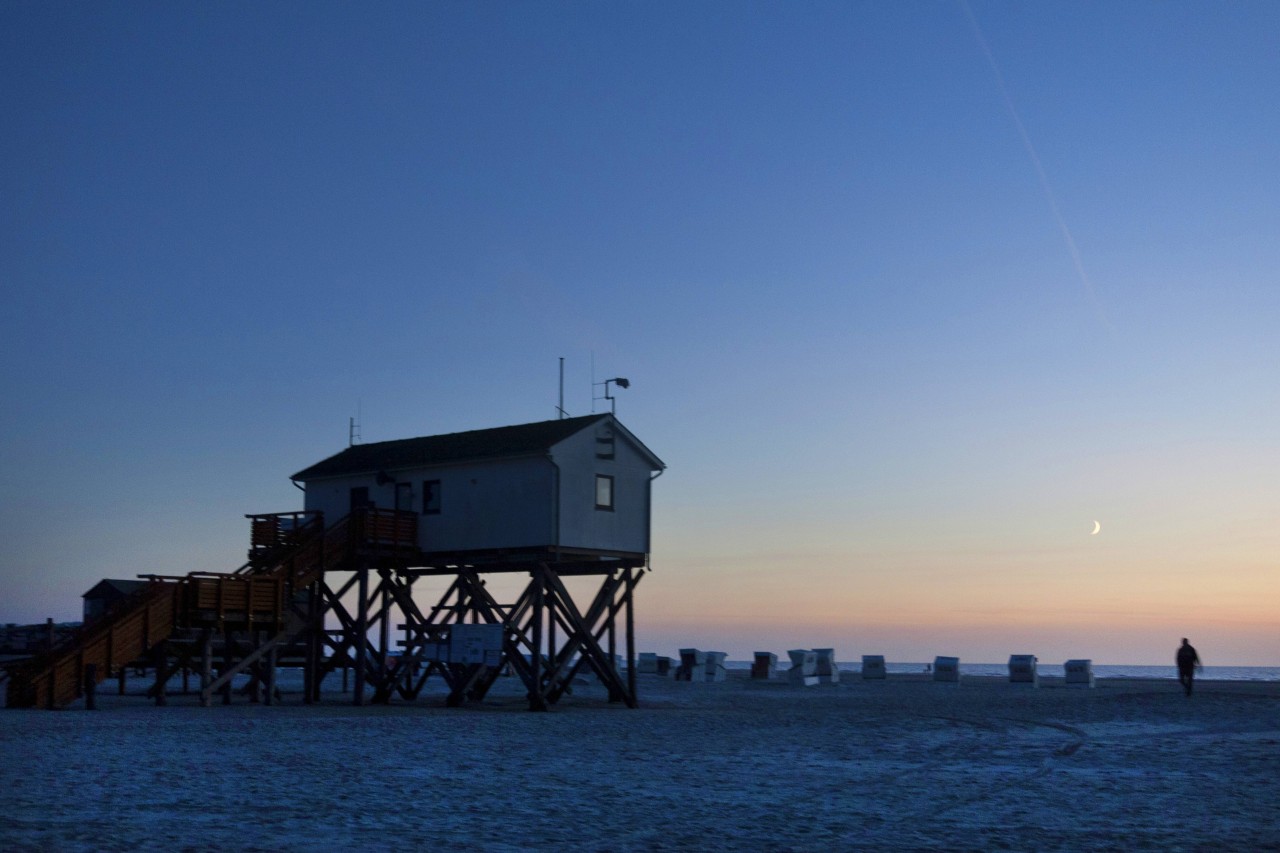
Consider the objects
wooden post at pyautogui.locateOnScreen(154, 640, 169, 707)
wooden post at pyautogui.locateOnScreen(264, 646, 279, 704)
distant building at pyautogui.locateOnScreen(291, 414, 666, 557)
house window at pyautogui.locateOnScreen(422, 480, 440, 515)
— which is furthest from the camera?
house window at pyautogui.locateOnScreen(422, 480, 440, 515)

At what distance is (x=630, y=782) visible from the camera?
18922 millimetres

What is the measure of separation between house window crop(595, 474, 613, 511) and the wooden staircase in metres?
6.13

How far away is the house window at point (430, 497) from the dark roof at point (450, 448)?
2.21 feet

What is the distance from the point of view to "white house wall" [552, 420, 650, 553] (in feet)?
125

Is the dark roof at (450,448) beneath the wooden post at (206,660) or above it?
above

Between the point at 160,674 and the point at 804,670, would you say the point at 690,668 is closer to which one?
the point at 804,670

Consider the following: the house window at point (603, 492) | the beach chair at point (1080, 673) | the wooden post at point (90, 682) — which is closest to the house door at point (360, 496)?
the house window at point (603, 492)

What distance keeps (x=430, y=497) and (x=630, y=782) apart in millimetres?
22900

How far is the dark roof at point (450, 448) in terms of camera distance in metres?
38.5

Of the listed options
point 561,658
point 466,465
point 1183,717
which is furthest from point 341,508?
point 1183,717

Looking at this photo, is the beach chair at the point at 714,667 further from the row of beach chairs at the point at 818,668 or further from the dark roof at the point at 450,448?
the dark roof at the point at 450,448

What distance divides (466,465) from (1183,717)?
21329 millimetres

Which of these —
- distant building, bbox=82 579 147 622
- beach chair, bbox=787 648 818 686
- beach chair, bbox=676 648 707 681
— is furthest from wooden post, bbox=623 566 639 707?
distant building, bbox=82 579 147 622

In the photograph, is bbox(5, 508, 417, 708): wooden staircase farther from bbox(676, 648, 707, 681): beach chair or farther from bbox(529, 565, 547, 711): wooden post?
bbox(676, 648, 707, 681): beach chair
